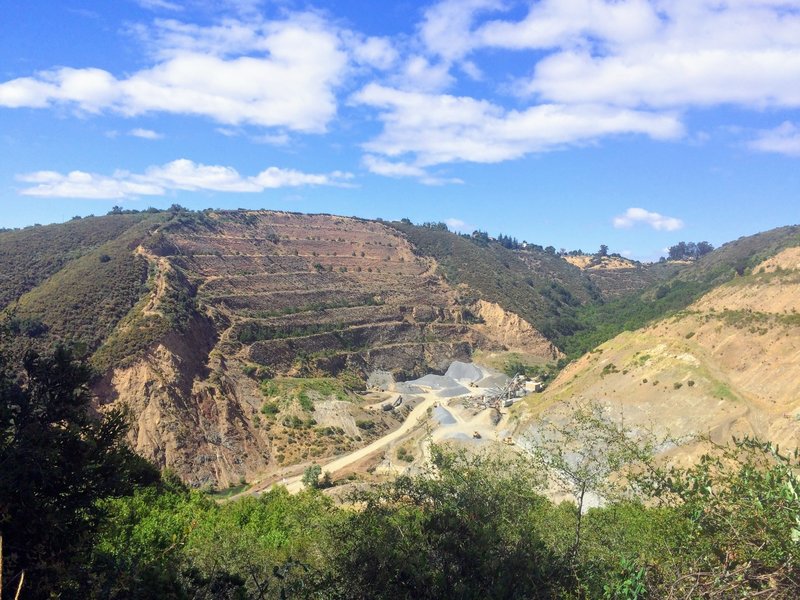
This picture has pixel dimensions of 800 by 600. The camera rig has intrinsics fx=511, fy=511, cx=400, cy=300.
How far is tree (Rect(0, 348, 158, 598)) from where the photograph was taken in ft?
29.8

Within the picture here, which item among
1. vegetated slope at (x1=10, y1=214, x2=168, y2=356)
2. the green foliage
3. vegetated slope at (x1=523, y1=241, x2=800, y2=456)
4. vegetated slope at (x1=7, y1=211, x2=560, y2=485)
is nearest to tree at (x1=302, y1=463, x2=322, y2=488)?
vegetated slope at (x1=7, y1=211, x2=560, y2=485)

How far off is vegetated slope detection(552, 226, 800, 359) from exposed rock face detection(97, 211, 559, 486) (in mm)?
8336

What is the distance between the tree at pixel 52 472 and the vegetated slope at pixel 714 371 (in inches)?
1299

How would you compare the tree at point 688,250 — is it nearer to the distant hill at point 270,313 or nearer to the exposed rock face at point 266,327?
the distant hill at point 270,313

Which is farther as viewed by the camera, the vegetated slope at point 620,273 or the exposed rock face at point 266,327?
the vegetated slope at point 620,273

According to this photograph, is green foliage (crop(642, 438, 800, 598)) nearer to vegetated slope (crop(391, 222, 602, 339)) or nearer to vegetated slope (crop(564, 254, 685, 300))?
vegetated slope (crop(391, 222, 602, 339))

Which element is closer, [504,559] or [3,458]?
[3,458]

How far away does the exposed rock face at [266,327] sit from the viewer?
139 feet

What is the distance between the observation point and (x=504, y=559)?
40.0ft

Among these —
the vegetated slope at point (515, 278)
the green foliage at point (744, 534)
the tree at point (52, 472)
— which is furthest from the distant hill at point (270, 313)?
the green foliage at point (744, 534)

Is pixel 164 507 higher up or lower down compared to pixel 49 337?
lower down

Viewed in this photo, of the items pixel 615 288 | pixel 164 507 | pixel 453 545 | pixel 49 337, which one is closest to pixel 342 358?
pixel 49 337

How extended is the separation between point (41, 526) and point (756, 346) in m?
47.3

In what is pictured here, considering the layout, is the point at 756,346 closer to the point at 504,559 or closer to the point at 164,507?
the point at 504,559
